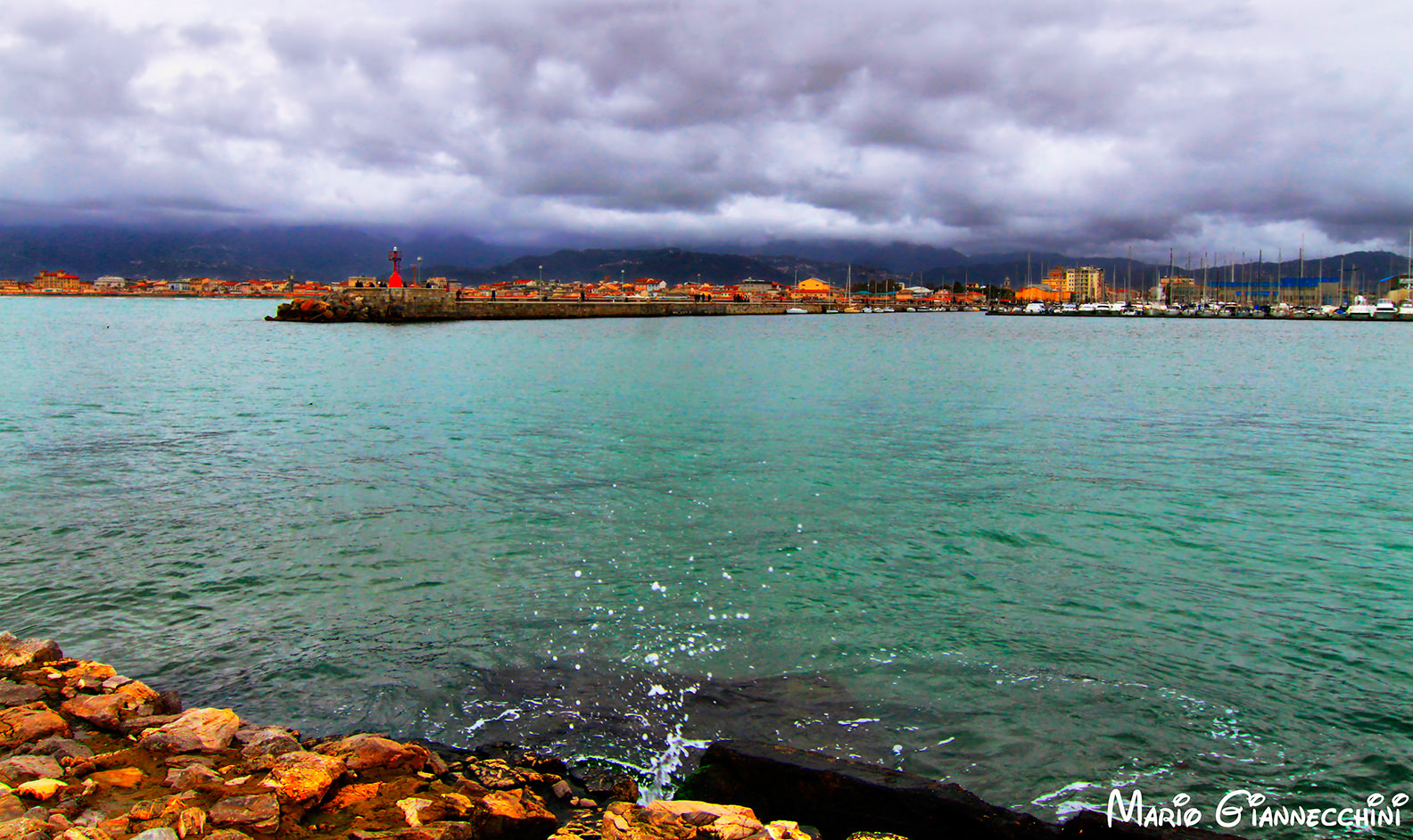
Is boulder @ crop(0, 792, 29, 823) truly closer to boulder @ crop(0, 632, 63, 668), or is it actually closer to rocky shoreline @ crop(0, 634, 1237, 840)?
rocky shoreline @ crop(0, 634, 1237, 840)

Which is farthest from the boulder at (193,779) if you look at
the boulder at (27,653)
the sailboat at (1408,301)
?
the sailboat at (1408,301)

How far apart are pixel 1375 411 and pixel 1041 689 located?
2677 cm

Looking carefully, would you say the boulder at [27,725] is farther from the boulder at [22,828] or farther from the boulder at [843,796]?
the boulder at [843,796]

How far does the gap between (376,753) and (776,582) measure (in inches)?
200

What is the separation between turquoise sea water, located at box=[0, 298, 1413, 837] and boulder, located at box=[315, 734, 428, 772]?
2.46ft

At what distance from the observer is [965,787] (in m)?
5.30

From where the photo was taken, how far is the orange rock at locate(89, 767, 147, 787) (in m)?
4.67

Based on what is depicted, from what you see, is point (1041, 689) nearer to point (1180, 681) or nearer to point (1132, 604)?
point (1180, 681)

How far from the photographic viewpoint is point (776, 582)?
30.0ft

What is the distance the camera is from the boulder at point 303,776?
4.52m

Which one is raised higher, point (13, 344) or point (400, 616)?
point (13, 344)

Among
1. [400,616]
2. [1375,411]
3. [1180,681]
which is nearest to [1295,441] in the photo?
[1375,411]

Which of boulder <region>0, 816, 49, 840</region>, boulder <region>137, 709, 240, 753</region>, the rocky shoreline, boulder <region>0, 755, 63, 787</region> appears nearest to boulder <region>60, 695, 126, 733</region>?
the rocky shoreline

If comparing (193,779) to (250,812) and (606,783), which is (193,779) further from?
(606,783)
